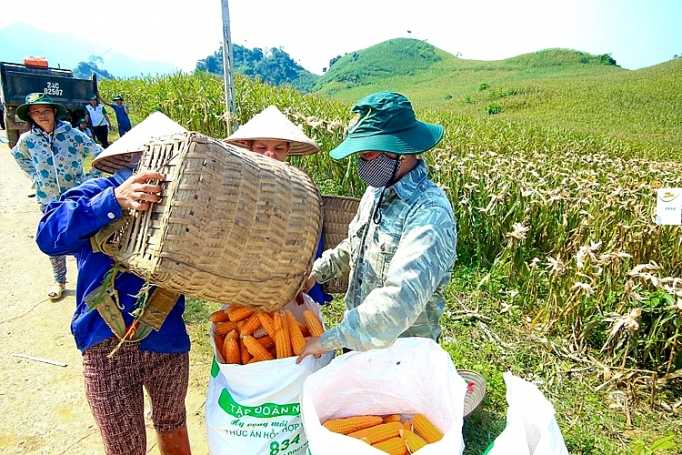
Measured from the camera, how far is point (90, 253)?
6.02ft

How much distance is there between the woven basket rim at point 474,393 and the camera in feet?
9.00

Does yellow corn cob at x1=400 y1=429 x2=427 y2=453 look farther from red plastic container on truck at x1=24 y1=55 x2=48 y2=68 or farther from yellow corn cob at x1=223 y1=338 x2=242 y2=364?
red plastic container on truck at x1=24 y1=55 x2=48 y2=68

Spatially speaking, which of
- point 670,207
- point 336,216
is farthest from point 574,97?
point 336,216

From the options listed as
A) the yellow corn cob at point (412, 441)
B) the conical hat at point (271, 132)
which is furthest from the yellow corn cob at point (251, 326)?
the conical hat at point (271, 132)

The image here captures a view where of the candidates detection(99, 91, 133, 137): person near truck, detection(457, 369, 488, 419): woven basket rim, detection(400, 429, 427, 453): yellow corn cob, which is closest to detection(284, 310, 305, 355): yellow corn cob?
detection(400, 429, 427, 453): yellow corn cob

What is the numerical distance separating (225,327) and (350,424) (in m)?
0.67

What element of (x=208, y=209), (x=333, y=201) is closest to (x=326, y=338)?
(x=208, y=209)

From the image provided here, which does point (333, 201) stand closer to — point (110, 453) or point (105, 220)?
point (105, 220)

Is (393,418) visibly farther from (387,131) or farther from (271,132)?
(271,132)

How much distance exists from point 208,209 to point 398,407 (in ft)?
3.74

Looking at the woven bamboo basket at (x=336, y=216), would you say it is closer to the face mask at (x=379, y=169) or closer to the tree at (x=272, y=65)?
the face mask at (x=379, y=169)

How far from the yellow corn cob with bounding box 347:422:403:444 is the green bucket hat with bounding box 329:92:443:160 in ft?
3.35

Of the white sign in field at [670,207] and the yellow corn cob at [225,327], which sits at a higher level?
the white sign in field at [670,207]

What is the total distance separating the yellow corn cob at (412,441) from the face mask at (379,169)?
93cm
